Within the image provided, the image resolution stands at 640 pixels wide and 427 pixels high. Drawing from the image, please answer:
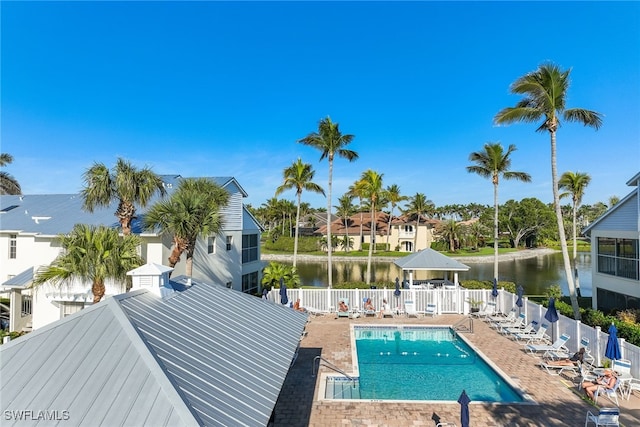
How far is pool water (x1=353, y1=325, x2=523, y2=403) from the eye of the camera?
10427mm

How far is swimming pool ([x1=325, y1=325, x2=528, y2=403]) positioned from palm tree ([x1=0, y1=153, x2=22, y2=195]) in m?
40.3

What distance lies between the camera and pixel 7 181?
121ft

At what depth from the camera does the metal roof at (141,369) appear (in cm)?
369

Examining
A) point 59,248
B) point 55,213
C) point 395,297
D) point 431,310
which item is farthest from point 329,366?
point 55,213

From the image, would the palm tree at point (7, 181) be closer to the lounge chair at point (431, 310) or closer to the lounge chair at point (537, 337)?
the lounge chair at point (431, 310)

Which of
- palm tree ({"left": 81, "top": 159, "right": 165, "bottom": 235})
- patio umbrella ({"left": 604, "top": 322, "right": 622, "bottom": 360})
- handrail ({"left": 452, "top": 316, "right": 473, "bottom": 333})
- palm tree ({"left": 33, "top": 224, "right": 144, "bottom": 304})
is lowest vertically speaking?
handrail ({"left": 452, "top": 316, "right": 473, "bottom": 333})

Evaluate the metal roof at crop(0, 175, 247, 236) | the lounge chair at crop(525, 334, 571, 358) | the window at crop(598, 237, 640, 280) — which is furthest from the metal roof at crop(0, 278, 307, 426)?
the window at crop(598, 237, 640, 280)

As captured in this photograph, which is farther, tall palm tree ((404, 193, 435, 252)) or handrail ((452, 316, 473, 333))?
tall palm tree ((404, 193, 435, 252))

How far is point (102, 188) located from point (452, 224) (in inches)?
2263

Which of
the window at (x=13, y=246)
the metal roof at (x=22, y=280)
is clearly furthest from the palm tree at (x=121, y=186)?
the window at (x=13, y=246)

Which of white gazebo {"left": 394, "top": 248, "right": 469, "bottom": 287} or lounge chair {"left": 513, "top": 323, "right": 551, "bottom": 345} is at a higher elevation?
white gazebo {"left": 394, "top": 248, "right": 469, "bottom": 287}

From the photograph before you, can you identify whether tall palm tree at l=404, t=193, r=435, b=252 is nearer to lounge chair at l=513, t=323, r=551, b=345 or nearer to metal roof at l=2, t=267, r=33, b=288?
Answer: lounge chair at l=513, t=323, r=551, b=345

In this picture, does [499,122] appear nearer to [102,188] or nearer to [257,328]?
[257,328]

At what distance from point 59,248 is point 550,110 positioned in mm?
24289
